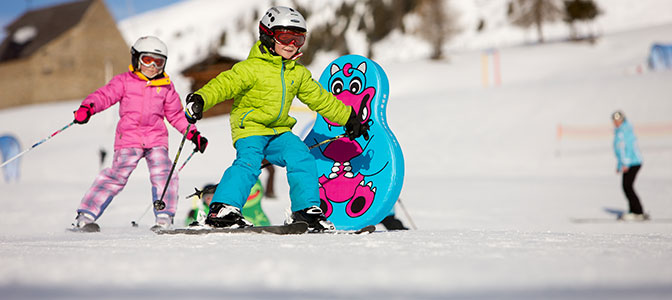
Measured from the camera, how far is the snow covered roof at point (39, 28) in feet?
117

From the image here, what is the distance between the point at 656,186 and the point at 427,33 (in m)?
46.0

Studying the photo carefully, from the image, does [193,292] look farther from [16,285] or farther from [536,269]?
[536,269]

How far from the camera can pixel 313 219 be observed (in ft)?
12.0

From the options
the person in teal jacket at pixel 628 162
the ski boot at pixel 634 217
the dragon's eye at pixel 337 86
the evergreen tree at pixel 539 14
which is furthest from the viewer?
the evergreen tree at pixel 539 14

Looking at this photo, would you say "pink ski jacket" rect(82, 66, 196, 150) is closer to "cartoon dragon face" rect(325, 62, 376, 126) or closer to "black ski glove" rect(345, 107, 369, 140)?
"cartoon dragon face" rect(325, 62, 376, 126)

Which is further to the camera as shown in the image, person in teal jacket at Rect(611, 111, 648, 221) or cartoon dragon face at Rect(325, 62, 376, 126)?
person in teal jacket at Rect(611, 111, 648, 221)

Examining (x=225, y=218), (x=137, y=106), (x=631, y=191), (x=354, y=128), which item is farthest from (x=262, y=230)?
(x=631, y=191)

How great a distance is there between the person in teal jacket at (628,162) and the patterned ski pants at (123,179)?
6179mm

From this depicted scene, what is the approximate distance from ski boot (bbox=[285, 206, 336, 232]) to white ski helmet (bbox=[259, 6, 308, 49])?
1162mm

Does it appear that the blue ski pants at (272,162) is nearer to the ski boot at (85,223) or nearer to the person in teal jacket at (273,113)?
the person in teal jacket at (273,113)

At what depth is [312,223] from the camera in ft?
12.0

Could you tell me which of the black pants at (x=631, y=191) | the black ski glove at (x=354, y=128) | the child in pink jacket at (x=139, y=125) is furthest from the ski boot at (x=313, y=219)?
the black pants at (x=631, y=191)

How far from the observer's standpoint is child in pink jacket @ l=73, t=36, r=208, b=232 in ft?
15.2

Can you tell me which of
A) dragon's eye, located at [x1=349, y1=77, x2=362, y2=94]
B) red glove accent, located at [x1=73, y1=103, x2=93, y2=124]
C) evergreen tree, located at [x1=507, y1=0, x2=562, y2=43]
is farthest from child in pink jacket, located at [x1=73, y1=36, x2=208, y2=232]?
evergreen tree, located at [x1=507, y1=0, x2=562, y2=43]
